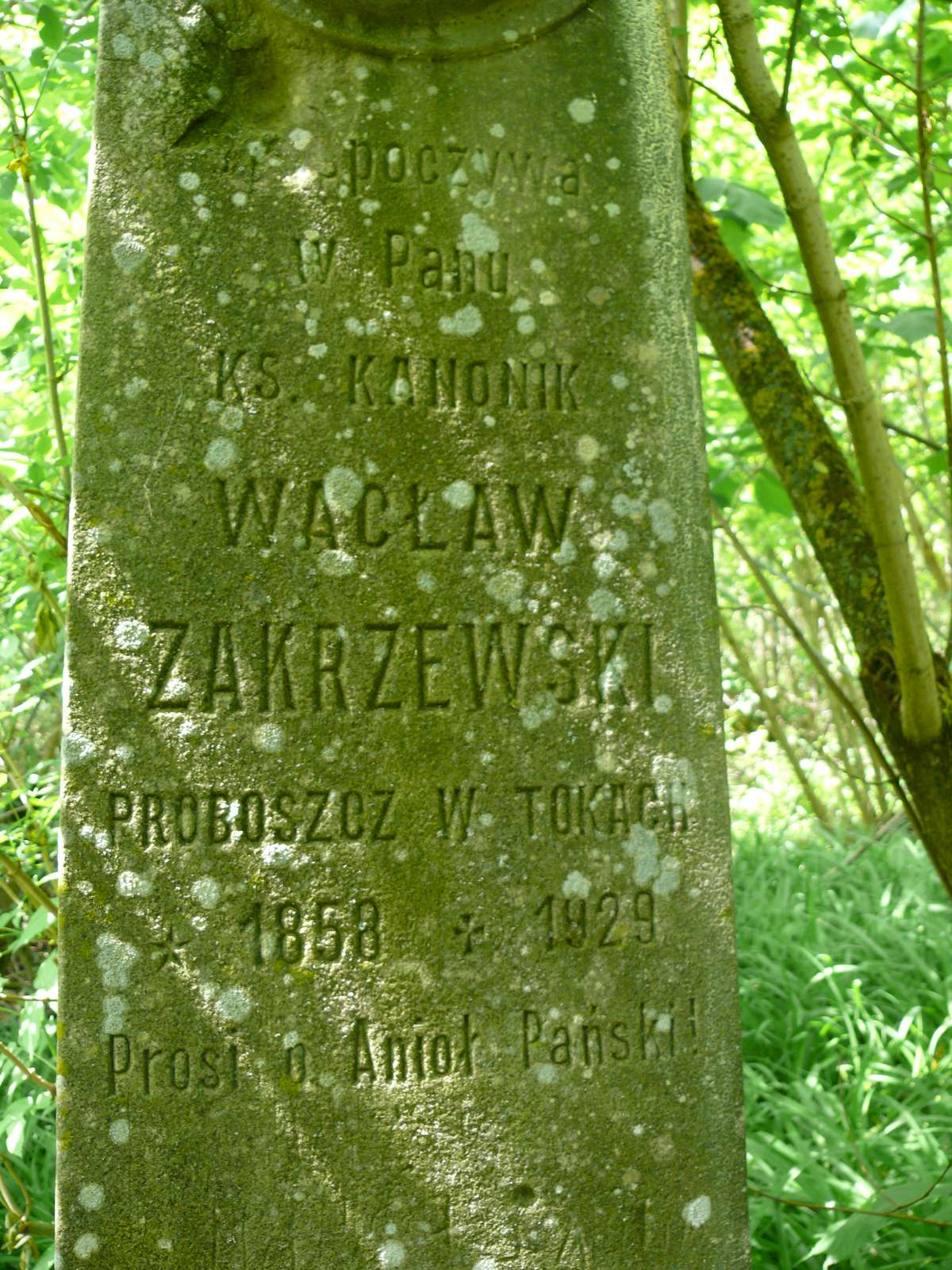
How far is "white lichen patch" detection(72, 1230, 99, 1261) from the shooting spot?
1945mm

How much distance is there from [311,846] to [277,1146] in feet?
1.55

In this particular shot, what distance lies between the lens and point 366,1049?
6.66ft

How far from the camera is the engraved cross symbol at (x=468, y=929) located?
2.06 metres

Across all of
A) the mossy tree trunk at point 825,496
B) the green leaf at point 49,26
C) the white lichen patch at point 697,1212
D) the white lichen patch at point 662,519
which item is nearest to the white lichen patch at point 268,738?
the white lichen patch at point 662,519

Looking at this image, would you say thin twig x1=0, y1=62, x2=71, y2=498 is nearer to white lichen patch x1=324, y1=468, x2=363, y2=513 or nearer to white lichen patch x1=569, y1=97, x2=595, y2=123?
white lichen patch x1=324, y1=468, x2=363, y2=513

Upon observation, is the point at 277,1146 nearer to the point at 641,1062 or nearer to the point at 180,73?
the point at 641,1062

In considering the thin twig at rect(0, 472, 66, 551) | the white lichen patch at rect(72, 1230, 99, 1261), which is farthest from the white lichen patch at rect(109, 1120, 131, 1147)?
the thin twig at rect(0, 472, 66, 551)

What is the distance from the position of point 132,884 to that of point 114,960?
0.39 feet

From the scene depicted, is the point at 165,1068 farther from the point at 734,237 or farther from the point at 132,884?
the point at 734,237

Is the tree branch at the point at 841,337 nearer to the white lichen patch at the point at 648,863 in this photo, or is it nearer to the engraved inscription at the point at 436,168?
the engraved inscription at the point at 436,168

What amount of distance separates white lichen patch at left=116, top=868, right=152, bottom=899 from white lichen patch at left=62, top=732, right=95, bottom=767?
191mm

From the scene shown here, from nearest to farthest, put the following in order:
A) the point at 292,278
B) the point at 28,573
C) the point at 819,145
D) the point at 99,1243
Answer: the point at 99,1243 → the point at 292,278 → the point at 28,573 → the point at 819,145

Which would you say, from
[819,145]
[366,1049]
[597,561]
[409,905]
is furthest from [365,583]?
[819,145]

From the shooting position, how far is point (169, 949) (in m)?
2.00
